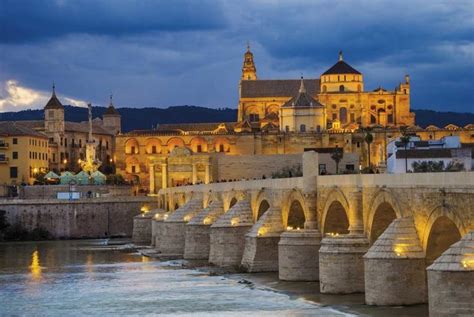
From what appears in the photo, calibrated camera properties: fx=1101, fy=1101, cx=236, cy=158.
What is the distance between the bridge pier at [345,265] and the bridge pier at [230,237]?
1442 cm

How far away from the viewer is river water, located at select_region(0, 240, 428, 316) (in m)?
35.8

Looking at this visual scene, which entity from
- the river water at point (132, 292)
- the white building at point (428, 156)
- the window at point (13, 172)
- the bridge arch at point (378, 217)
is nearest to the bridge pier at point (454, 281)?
the river water at point (132, 292)

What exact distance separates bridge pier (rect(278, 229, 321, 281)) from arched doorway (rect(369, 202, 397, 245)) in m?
5.05

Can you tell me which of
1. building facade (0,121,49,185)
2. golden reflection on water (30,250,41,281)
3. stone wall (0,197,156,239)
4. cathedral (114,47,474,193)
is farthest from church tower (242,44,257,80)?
golden reflection on water (30,250,41,281)

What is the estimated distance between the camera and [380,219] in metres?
36.8

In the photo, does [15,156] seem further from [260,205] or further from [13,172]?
[260,205]

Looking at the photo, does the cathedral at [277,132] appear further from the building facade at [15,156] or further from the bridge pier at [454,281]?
the bridge pier at [454,281]

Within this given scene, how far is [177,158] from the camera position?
384 ft

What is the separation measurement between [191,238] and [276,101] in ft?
283

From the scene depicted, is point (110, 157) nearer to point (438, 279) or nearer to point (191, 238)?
point (191, 238)

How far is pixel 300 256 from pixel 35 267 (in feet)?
69.0

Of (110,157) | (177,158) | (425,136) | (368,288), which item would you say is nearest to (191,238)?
(368,288)

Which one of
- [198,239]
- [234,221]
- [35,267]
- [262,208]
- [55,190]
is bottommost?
[35,267]

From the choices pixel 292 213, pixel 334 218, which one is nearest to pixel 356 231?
pixel 334 218
